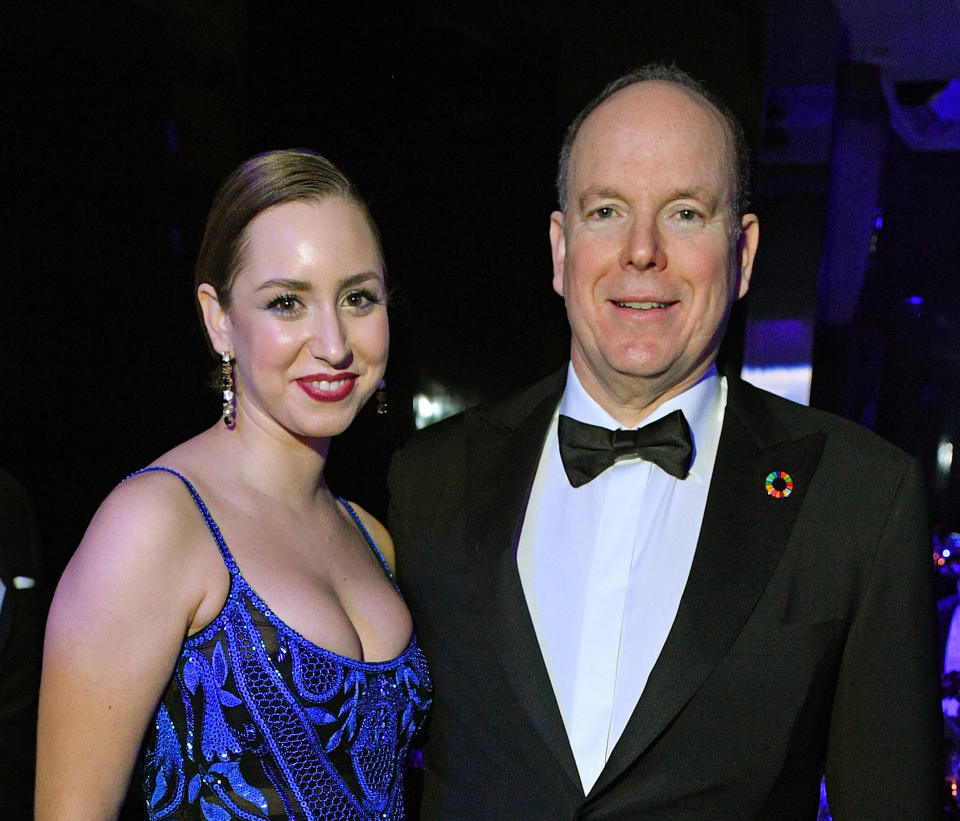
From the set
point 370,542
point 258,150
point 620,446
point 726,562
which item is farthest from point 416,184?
point 726,562

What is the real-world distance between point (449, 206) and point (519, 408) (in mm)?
804

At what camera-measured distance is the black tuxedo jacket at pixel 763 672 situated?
5.46 ft

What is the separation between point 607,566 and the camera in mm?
1848

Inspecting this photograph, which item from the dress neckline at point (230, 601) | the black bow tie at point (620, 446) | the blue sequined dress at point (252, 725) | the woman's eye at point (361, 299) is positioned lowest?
the blue sequined dress at point (252, 725)

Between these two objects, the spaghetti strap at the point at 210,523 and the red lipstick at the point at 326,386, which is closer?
the spaghetti strap at the point at 210,523

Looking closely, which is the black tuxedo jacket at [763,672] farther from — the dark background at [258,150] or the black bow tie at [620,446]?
the dark background at [258,150]

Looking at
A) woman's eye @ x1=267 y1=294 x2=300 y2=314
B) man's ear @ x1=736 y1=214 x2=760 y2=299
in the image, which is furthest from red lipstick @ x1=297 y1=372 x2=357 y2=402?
man's ear @ x1=736 y1=214 x2=760 y2=299

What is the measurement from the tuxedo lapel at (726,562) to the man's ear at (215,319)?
981 mm

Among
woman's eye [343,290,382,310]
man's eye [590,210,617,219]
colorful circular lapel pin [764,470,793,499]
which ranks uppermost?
man's eye [590,210,617,219]

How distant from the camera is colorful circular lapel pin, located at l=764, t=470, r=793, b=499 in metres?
1.76

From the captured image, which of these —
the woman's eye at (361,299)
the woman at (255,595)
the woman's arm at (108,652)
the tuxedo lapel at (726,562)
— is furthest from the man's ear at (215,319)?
the tuxedo lapel at (726,562)

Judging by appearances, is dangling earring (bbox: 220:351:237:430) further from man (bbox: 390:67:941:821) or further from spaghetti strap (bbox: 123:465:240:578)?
man (bbox: 390:67:941:821)

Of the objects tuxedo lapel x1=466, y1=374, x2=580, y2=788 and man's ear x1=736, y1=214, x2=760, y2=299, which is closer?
tuxedo lapel x1=466, y1=374, x2=580, y2=788

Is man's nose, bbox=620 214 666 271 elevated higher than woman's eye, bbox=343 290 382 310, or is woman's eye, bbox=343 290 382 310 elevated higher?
man's nose, bbox=620 214 666 271
